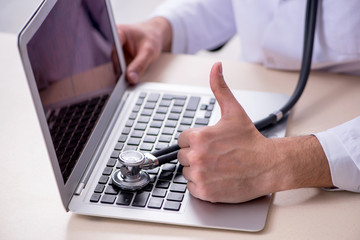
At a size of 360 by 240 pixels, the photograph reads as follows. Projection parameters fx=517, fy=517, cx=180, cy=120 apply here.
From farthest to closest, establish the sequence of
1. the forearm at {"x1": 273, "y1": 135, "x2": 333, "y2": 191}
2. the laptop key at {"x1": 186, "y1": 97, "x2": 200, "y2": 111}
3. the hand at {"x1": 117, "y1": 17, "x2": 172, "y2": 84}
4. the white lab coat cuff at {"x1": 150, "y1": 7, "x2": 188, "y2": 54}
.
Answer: the white lab coat cuff at {"x1": 150, "y1": 7, "x2": 188, "y2": 54} → the hand at {"x1": 117, "y1": 17, "x2": 172, "y2": 84} → the laptop key at {"x1": 186, "y1": 97, "x2": 200, "y2": 111} → the forearm at {"x1": 273, "y1": 135, "x2": 333, "y2": 191}

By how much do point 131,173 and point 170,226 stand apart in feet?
0.35

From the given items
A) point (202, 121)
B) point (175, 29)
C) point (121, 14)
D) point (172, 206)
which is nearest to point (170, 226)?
point (172, 206)

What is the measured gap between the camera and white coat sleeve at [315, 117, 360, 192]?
0.80 meters

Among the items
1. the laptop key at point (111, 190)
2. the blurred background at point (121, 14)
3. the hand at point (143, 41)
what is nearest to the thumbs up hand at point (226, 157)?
the laptop key at point (111, 190)

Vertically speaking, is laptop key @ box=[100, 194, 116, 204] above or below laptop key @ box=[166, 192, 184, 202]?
above

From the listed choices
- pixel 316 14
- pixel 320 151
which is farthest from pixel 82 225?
pixel 316 14

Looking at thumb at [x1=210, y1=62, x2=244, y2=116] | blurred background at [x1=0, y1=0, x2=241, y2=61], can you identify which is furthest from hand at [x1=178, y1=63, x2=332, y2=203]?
blurred background at [x1=0, y1=0, x2=241, y2=61]

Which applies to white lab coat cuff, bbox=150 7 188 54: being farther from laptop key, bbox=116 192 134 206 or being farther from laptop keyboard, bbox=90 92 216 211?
laptop key, bbox=116 192 134 206

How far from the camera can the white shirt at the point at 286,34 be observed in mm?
836

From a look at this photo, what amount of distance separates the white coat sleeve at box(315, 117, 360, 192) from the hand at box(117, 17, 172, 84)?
442 millimetres

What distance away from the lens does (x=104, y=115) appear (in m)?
0.94

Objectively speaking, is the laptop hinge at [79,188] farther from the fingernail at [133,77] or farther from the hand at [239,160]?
the fingernail at [133,77]

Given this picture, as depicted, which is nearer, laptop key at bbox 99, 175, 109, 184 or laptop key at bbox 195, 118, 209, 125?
laptop key at bbox 99, 175, 109, 184

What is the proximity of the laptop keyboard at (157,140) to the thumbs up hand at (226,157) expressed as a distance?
36 millimetres
